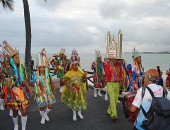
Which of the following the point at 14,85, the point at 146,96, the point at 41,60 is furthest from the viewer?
the point at 41,60

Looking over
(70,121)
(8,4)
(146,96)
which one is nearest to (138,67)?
(70,121)

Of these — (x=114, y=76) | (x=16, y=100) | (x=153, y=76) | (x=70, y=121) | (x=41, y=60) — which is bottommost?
(x=70, y=121)

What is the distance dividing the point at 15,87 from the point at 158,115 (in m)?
3.67

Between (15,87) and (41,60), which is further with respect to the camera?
(41,60)

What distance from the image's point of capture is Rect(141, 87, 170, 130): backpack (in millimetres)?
3875

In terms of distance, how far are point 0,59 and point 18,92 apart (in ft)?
9.63

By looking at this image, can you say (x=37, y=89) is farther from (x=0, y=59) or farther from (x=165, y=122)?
(x=165, y=122)

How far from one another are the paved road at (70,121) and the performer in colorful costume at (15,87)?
33.7 inches

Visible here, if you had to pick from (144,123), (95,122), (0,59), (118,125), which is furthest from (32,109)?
(144,123)

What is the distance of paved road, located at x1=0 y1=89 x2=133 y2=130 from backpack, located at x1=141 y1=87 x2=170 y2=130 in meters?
2.97

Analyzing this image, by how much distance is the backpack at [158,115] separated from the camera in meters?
3.88

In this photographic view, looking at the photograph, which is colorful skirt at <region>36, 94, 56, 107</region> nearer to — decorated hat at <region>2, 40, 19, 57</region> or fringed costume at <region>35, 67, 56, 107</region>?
fringed costume at <region>35, 67, 56, 107</region>

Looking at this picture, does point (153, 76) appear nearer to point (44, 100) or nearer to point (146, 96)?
point (146, 96)

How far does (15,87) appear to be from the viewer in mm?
6352
